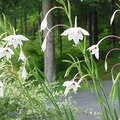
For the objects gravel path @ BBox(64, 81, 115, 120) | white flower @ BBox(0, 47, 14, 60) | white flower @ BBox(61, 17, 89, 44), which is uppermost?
white flower @ BBox(61, 17, 89, 44)

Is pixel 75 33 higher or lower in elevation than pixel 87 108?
higher

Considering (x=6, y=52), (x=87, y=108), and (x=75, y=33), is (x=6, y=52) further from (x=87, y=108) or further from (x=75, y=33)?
(x=87, y=108)

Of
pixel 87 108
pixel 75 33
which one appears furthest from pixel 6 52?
pixel 87 108

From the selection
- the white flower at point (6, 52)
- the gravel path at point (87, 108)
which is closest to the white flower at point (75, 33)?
the white flower at point (6, 52)

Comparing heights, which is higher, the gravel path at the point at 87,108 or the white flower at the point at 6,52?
the white flower at the point at 6,52

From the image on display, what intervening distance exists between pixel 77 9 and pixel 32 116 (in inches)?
545

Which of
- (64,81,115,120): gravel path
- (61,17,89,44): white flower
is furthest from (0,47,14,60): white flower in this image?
(64,81,115,120): gravel path

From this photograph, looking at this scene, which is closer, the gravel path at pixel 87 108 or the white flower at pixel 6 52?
the white flower at pixel 6 52

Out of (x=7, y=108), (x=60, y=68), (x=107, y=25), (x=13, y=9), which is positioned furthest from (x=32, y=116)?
(x=107, y=25)

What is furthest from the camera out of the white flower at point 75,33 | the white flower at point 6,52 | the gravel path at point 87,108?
the gravel path at point 87,108

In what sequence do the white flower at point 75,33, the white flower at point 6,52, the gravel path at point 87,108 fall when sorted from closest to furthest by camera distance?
1. the white flower at point 75,33
2. the white flower at point 6,52
3. the gravel path at point 87,108

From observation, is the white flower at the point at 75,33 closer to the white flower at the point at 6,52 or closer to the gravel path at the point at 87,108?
the white flower at the point at 6,52

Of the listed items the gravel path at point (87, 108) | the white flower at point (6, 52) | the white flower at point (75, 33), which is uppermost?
the white flower at point (75, 33)

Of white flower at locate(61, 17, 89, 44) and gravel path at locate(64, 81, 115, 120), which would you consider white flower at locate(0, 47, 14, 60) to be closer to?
white flower at locate(61, 17, 89, 44)
